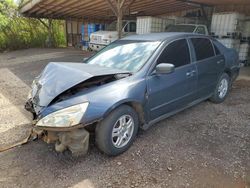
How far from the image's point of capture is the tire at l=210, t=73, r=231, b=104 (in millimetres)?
4805

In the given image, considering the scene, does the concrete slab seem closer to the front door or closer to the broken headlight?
the broken headlight

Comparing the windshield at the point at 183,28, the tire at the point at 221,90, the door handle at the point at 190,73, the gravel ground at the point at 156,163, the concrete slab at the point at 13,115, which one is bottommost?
the concrete slab at the point at 13,115

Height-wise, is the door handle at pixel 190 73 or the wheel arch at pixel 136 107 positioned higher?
the door handle at pixel 190 73

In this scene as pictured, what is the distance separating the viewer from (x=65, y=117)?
2.58 metres

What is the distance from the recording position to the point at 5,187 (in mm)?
2516

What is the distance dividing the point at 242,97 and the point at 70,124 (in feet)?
14.8

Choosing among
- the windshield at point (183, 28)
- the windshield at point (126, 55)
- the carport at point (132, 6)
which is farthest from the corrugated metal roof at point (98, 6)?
the windshield at point (126, 55)

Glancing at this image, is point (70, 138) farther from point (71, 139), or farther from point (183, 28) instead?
point (183, 28)

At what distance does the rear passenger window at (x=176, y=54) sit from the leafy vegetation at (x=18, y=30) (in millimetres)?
13667

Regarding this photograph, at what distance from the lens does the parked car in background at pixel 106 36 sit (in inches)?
443

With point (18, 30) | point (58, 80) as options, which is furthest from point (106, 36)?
point (58, 80)

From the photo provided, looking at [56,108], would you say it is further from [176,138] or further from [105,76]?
[176,138]

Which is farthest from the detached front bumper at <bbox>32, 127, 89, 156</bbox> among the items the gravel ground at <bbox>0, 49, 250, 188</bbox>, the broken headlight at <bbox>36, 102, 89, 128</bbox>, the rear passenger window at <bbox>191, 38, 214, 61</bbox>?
the rear passenger window at <bbox>191, 38, 214, 61</bbox>

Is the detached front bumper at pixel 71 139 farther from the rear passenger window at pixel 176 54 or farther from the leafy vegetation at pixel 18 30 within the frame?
the leafy vegetation at pixel 18 30
